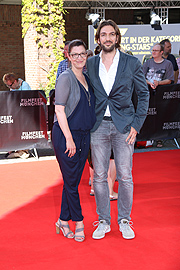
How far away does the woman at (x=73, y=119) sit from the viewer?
3221 mm

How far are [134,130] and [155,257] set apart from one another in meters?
1.16

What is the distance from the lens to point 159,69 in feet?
24.1

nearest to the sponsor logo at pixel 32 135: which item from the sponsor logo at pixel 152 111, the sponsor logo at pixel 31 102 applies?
the sponsor logo at pixel 31 102

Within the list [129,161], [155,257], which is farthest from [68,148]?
[155,257]

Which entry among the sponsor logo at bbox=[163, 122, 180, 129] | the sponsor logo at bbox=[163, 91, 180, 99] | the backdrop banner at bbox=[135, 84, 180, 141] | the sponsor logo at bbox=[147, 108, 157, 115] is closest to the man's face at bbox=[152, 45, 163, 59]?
the backdrop banner at bbox=[135, 84, 180, 141]

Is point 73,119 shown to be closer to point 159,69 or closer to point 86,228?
point 86,228

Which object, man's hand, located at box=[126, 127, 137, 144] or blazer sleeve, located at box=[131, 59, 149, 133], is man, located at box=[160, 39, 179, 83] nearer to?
blazer sleeve, located at box=[131, 59, 149, 133]

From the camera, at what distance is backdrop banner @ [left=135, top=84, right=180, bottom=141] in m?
7.25

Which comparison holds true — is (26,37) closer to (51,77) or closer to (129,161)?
(51,77)

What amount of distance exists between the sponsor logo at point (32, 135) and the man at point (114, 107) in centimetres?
366

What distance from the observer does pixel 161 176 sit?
571 cm

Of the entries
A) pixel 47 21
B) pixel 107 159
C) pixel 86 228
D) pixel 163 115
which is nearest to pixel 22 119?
pixel 163 115

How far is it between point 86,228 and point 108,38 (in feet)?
6.44

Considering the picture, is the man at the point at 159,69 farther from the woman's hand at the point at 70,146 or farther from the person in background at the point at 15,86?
the woman's hand at the point at 70,146
